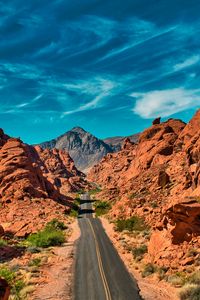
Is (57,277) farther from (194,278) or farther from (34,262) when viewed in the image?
(194,278)

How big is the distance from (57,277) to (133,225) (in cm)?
2431

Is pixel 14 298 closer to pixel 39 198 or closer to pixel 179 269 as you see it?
pixel 179 269

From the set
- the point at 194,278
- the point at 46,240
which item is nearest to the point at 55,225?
the point at 46,240

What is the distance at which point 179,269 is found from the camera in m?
27.7

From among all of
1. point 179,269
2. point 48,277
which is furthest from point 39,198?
point 179,269

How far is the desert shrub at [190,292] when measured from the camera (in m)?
22.1

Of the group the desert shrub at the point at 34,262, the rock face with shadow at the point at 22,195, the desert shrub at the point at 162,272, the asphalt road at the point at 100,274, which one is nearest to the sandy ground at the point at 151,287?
the desert shrub at the point at 162,272

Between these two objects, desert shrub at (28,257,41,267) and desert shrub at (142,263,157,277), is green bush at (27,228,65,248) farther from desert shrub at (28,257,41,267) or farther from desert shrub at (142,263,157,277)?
desert shrub at (142,263,157,277)

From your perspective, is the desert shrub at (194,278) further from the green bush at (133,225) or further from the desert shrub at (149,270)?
the green bush at (133,225)

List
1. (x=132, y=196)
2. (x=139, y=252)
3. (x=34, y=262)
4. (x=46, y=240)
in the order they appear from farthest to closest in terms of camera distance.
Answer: (x=132, y=196)
(x=46, y=240)
(x=139, y=252)
(x=34, y=262)

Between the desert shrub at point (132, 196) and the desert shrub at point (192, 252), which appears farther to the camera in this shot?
the desert shrub at point (132, 196)

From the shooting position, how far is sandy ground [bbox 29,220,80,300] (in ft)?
82.5

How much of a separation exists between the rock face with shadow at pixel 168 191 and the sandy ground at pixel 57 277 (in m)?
8.25

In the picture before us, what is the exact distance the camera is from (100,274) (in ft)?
99.2
